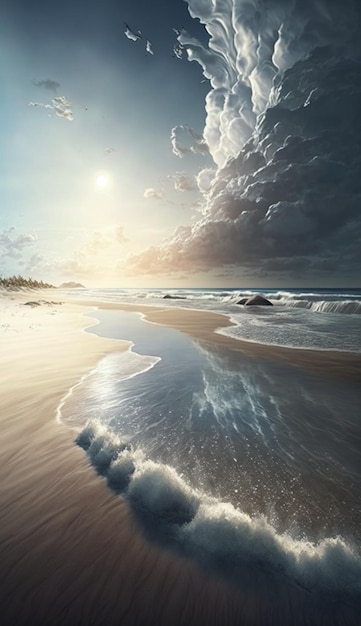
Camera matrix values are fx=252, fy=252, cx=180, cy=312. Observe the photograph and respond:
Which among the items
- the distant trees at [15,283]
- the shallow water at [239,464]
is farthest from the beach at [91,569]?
the distant trees at [15,283]

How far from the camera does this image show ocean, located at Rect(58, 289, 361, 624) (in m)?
2.13

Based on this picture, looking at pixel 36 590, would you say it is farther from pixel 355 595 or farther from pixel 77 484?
pixel 355 595

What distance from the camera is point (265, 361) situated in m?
8.41

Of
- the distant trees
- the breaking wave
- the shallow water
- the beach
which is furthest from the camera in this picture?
the distant trees

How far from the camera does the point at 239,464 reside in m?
3.40

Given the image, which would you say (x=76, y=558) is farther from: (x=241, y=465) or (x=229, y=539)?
(x=241, y=465)

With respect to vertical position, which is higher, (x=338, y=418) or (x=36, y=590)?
(x=36, y=590)

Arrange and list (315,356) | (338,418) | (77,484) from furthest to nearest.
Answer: (315,356) → (338,418) → (77,484)

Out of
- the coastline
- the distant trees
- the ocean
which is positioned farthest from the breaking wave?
the distant trees

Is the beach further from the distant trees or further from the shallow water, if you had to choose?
the distant trees

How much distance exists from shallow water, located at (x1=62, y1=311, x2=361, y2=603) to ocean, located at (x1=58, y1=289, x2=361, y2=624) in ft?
0.04

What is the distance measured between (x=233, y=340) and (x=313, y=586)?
33.0ft

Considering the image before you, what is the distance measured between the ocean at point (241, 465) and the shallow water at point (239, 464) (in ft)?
0.04

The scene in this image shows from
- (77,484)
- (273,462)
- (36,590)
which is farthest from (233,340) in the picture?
(36,590)
